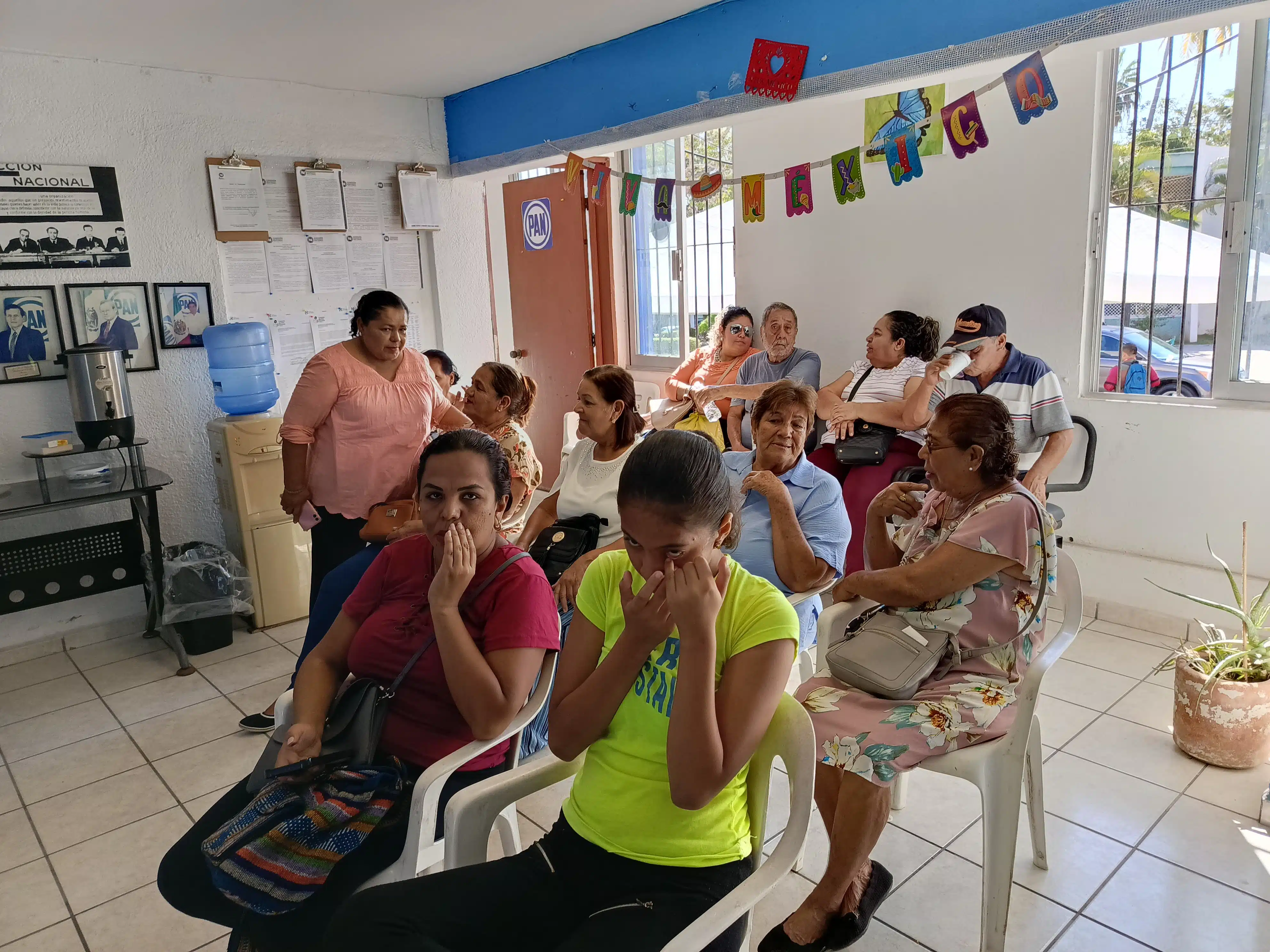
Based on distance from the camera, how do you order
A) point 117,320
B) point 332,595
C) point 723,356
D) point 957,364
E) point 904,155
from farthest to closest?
point 723,356 → point 117,320 → point 957,364 → point 904,155 → point 332,595

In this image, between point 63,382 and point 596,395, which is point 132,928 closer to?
point 596,395

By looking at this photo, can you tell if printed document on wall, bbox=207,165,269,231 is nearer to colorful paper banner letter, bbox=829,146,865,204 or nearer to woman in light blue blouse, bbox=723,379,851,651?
colorful paper banner letter, bbox=829,146,865,204

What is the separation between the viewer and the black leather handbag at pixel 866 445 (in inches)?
137

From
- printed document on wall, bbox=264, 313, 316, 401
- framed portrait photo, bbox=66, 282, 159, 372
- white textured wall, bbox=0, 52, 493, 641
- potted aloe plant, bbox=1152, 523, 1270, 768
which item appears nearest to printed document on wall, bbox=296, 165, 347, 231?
white textured wall, bbox=0, 52, 493, 641

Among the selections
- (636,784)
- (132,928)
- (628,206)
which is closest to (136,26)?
(628,206)

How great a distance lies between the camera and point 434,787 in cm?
147

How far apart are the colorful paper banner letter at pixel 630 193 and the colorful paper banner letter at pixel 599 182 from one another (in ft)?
0.41

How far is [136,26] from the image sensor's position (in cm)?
334

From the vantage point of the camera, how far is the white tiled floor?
1.86 meters

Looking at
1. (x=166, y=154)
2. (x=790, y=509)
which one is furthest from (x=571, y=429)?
(x=790, y=509)

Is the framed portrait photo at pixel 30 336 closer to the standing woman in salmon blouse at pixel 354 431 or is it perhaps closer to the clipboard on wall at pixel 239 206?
the clipboard on wall at pixel 239 206

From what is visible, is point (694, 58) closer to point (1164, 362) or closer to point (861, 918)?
point (1164, 362)

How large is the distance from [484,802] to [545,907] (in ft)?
0.78

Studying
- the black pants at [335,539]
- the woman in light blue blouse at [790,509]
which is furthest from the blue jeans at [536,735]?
the black pants at [335,539]
